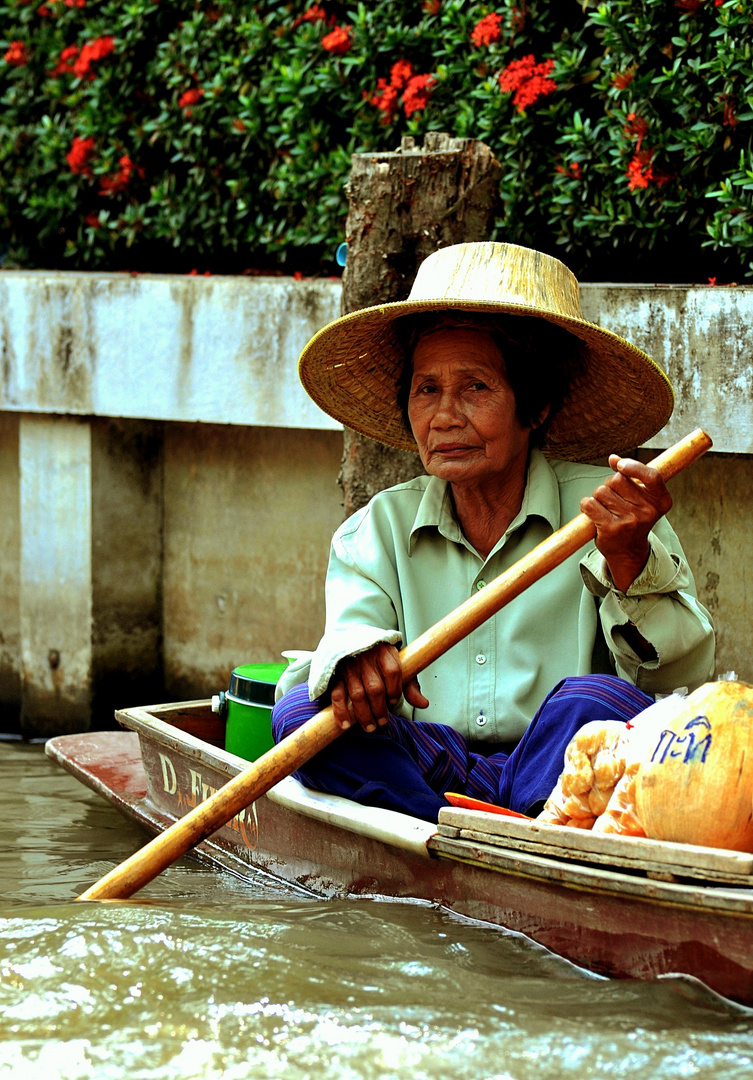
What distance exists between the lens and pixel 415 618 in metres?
2.98

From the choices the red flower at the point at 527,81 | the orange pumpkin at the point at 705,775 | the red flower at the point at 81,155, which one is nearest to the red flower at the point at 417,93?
the red flower at the point at 527,81

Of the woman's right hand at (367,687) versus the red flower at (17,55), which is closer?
the woman's right hand at (367,687)

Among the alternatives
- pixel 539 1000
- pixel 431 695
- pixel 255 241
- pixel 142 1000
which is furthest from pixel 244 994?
pixel 255 241

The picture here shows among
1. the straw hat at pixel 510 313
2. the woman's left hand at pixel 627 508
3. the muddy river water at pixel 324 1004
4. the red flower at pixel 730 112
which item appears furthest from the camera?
the red flower at pixel 730 112

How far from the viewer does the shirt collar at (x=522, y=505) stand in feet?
9.67

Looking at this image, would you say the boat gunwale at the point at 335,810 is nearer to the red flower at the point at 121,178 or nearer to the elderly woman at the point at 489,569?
the elderly woman at the point at 489,569

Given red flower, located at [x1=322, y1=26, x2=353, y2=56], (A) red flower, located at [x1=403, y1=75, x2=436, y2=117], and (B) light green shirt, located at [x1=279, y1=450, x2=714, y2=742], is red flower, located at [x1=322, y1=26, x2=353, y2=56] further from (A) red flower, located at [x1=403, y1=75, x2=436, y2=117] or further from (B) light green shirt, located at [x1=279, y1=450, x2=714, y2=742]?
(B) light green shirt, located at [x1=279, y1=450, x2=714, y2=742]

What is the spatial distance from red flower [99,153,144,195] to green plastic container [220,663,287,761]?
2849 mm

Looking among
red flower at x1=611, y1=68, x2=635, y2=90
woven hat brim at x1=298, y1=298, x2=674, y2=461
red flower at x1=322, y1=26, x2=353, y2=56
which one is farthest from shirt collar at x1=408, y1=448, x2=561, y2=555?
red flower at x1=322, y1=26, x2=353, y2=56

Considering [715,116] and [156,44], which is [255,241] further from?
[715,116]

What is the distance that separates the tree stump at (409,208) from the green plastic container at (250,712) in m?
1.13

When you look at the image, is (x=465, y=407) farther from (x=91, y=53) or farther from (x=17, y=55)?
(x=17, y=55)

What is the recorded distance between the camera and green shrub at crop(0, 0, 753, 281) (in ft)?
13.0

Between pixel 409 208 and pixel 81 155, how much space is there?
2.53 metres
